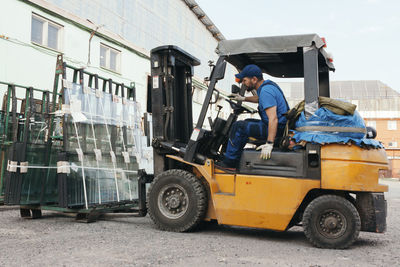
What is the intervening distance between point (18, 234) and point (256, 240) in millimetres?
3025

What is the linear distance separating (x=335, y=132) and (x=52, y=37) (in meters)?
10.4

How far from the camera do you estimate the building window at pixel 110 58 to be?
1494cm

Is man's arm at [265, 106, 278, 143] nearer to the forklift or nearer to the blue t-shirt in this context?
the blue t-shirt

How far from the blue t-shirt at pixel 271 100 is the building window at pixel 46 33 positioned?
9.02m

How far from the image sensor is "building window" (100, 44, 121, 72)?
1494cm

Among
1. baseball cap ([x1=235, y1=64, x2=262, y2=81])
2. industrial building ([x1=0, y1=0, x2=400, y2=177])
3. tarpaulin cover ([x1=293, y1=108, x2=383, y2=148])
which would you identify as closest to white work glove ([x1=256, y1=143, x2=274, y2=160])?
tarpaulin cover ([x1=293, y1=108, x2=383, y2=148])

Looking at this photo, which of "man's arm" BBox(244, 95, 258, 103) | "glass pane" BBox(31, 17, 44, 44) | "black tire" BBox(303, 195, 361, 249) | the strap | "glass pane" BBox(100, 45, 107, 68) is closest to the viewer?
"black tire" BBox(303, 195, 361, 249)

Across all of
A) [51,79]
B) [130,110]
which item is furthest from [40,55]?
[130,110]

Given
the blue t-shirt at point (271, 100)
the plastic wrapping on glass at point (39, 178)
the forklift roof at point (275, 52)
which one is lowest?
the plastic wrapping on glass at point (39, 178)

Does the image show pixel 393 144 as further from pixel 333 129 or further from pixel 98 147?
pixel 333 129

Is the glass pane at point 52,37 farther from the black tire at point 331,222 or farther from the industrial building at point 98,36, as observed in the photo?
the black tire at point 331,222

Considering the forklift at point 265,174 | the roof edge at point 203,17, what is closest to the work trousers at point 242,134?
the forklift at point 265,174

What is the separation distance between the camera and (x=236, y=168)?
5.40m

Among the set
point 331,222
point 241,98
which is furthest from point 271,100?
point 331,222
